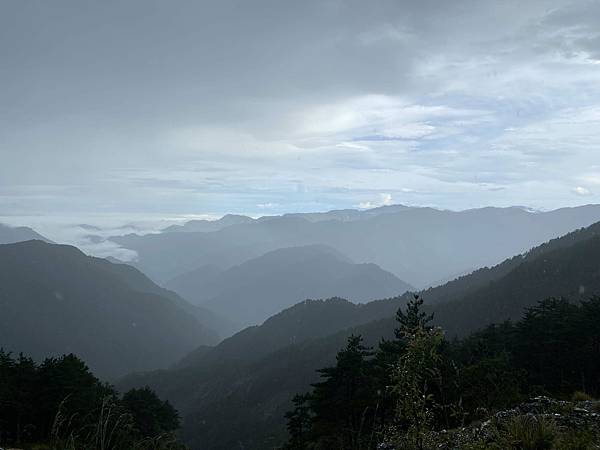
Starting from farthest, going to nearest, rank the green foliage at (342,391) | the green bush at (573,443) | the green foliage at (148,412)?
the green foliage at (148,412)
the green foliage at (342,391)
the green bush at (573,443)

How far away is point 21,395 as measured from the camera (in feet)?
124

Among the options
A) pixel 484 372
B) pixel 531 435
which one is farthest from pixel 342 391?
pixel 531 435

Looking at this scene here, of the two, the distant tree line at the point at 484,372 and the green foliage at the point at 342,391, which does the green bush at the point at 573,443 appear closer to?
the distant tree line at the point at 484,372

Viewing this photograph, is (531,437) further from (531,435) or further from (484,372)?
(484,372)

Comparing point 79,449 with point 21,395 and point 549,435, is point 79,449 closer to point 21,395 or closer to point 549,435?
point 549,435

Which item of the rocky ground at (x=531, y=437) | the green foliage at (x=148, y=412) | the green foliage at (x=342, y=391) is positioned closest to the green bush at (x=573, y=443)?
the rocky ground at (x=531, y=437)

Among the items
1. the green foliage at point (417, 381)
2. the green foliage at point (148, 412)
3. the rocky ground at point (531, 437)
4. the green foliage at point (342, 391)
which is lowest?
the green foliage at point (148, 412)

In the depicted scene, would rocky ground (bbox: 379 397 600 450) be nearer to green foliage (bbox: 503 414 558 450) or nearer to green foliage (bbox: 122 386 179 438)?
green foliage (bbox: 503 414 558 450)

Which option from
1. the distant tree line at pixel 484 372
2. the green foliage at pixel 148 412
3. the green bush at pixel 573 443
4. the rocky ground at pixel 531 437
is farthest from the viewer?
the green foliage at pixel 148 412

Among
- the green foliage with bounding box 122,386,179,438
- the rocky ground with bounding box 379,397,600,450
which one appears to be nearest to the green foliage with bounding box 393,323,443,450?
the rocky ground with bounding box 379,397,600,450

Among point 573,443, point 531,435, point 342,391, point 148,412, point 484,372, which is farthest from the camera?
point 148,412

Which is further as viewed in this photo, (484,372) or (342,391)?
(342,391)

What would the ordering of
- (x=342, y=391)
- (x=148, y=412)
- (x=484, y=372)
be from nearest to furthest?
(x=484, y=372)
(x=342, y=391)
(x=148, y=412)

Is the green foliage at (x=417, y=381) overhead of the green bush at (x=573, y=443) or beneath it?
overhead
